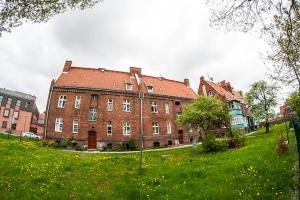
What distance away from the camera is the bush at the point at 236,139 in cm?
2556

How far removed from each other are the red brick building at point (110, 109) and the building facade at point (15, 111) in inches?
1543

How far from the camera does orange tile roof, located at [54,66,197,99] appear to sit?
145 feet

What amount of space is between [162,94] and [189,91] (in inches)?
413

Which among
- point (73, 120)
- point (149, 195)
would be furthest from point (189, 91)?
point (149, 195)

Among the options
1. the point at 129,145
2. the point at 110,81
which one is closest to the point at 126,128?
the point at 129,145

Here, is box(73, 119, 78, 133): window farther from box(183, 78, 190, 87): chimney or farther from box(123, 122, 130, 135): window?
box(183, 78, 190, 87): chimney

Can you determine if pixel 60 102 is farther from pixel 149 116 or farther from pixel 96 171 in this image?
pixel 96 171

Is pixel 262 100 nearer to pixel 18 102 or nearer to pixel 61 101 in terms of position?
pixel 61 101

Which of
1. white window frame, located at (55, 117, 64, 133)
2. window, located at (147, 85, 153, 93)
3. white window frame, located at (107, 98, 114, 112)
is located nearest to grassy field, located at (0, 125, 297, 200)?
white window frame, located at (55, 117, 64, 133)

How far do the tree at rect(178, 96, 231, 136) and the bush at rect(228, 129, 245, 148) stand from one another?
1105 millimetres

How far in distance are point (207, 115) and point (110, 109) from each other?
22.1 metres

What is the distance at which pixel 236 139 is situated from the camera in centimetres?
2584

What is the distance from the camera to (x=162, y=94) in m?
49.4

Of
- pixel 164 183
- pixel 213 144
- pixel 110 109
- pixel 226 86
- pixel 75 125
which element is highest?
pixel 226 86
